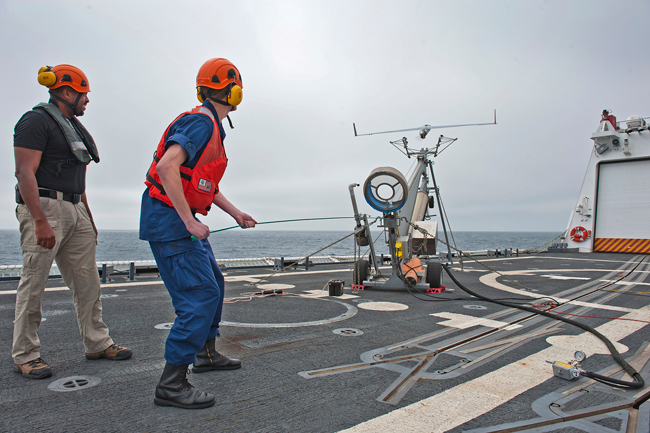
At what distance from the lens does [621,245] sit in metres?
21.7

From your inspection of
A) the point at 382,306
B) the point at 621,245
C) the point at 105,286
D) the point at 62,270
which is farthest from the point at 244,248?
the point at 62,270

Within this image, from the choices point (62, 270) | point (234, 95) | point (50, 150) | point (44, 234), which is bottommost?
point (62, 270)

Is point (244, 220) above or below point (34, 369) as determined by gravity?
above

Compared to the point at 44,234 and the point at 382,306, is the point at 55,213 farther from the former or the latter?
the point at 382,306

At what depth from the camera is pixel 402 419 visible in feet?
6.73

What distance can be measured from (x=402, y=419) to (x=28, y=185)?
281 centimetres

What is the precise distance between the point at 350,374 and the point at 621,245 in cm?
2516

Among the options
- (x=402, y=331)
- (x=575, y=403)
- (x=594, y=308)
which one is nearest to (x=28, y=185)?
(x=402, y=331)

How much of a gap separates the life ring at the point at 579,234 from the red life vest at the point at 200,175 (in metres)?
25.8

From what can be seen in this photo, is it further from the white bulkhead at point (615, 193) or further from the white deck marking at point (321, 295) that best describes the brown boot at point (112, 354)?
the white bulkhead at point (615, 193)

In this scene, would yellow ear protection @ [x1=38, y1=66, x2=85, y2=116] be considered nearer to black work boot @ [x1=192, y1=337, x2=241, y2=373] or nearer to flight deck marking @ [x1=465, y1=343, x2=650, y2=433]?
black work boot @ [x1=192, y1=337, x2=241, y2=373]

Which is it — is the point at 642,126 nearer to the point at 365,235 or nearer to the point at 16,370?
the point at 365,235

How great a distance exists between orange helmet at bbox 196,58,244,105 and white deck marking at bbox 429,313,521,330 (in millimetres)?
3446

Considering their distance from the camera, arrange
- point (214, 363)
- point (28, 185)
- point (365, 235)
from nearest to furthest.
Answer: point (28, 185), point (214, 363), point (365, 235)
